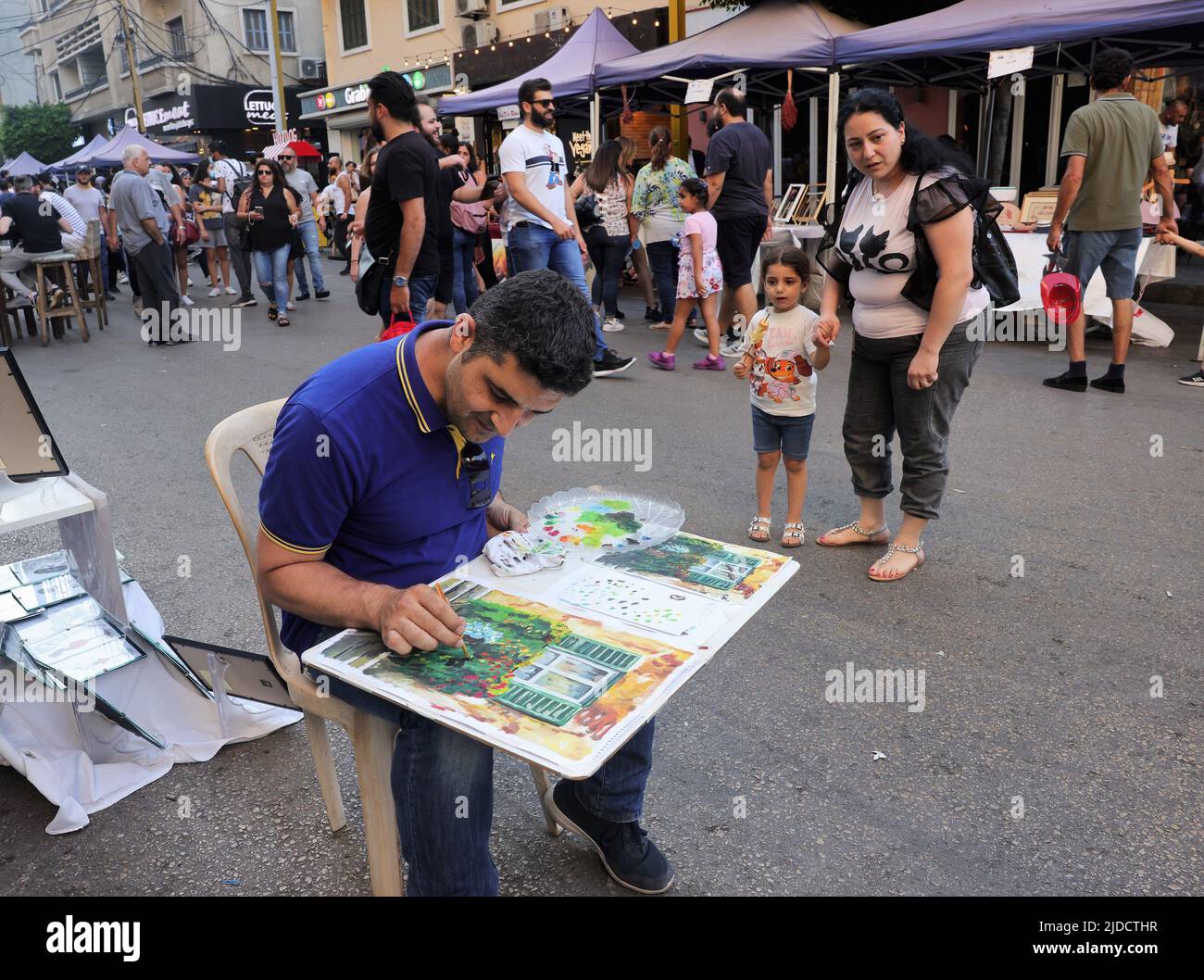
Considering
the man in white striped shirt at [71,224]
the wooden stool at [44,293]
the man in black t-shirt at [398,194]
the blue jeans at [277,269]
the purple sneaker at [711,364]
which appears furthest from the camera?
the blue jeans at [277,269]

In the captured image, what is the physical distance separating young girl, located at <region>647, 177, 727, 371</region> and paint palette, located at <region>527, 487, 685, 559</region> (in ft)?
16.5

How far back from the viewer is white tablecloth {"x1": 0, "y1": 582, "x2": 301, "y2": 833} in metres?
2.51

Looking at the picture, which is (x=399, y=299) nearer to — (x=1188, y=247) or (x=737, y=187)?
(x=737, y=187)

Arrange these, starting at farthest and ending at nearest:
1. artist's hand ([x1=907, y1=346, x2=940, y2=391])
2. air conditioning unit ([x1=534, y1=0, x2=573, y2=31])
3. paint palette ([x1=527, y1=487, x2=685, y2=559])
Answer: air conditioning unit ([x1=534, y1=0, x2=573, y2=31]) → artist's hand ([x1=907, y1=346, x2=940, y2=391]) → paint palette ([x1=527, y1=487, x2=685, y2=559])

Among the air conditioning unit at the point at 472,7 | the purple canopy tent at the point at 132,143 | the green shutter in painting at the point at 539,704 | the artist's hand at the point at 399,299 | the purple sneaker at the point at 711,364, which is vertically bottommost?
the purple sneaker at the point at 711,364

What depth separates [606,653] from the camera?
5.24ft

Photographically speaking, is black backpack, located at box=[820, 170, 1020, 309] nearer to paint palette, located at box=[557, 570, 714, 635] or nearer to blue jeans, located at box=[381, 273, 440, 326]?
paint palette, located at box=[557, 570, 714, 635]

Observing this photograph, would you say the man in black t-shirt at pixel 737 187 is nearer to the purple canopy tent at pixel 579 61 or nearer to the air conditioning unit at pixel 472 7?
the purple canopy tent at pixel 579 61

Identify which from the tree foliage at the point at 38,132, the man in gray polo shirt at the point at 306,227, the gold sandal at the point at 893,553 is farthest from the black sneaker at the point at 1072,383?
the tree foliage at the point at 38,132

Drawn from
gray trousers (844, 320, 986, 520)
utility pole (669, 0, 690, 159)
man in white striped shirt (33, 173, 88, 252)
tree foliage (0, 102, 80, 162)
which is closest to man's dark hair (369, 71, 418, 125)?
gray trousers (844, 320, 986, 520)

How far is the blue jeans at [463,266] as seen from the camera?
8863mm

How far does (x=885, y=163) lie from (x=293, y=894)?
291 cm

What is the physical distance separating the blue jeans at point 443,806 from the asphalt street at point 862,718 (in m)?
0.50

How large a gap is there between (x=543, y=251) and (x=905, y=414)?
12.3 ft
